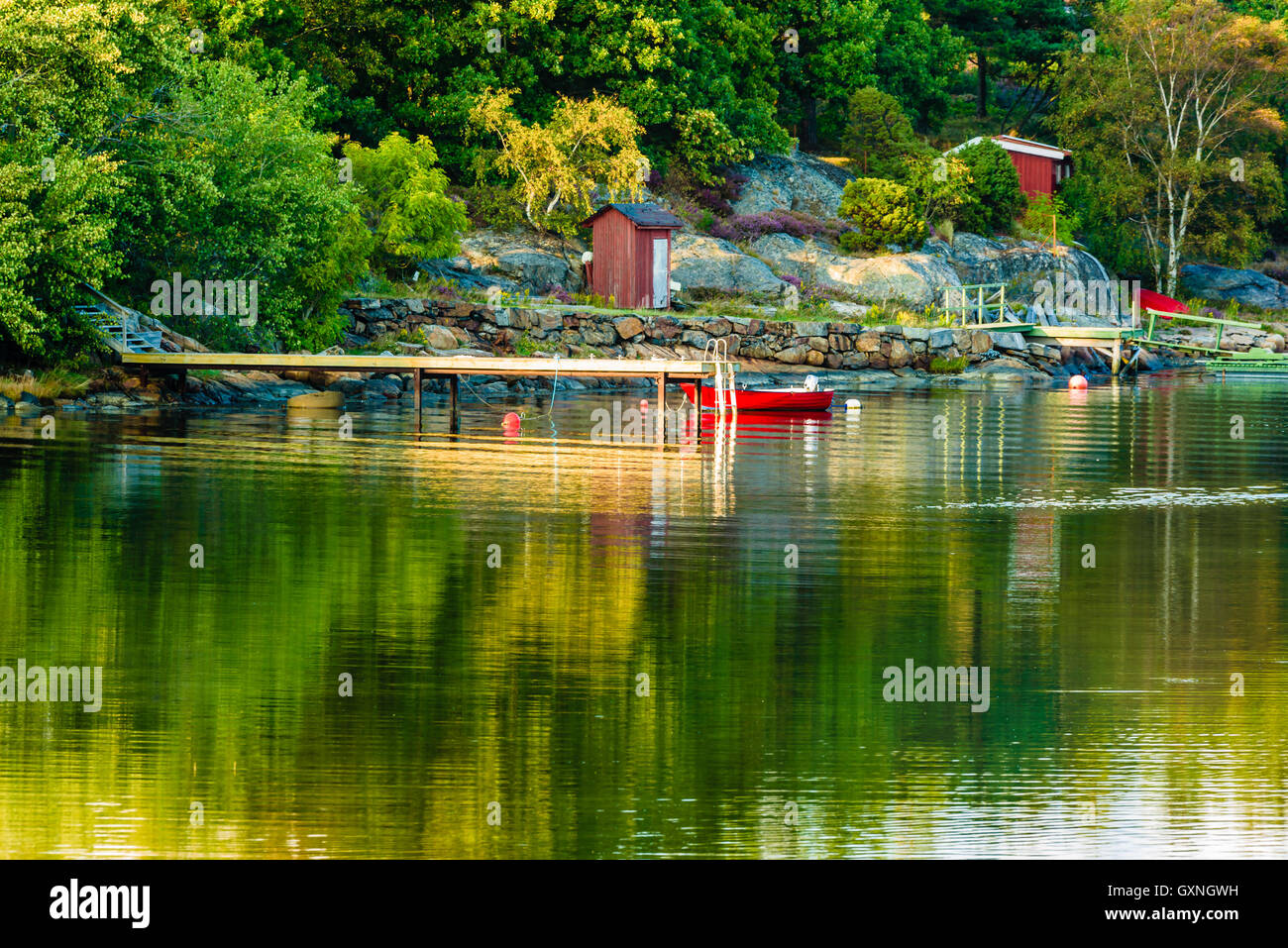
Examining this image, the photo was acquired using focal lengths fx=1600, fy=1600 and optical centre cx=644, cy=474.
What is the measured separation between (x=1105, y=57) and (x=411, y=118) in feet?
118

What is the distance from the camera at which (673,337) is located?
58188mm

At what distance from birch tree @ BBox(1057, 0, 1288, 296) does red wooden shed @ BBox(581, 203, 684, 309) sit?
88.5ft

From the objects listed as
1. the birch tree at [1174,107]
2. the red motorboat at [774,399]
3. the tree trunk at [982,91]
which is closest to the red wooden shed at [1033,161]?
the birch tree at [1174,107]

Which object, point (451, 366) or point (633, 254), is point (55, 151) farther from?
point (633, 254)

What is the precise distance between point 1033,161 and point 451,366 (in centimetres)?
4597

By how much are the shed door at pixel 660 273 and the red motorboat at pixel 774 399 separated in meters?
16.7

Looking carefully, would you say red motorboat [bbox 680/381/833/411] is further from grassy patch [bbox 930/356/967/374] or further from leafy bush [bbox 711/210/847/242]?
leafy bush [bbox 711/210/847/242]

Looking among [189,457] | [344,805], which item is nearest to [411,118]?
[189,457]

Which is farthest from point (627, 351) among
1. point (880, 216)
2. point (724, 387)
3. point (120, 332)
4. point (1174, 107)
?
point (1174, 107)

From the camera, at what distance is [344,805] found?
418 inches
